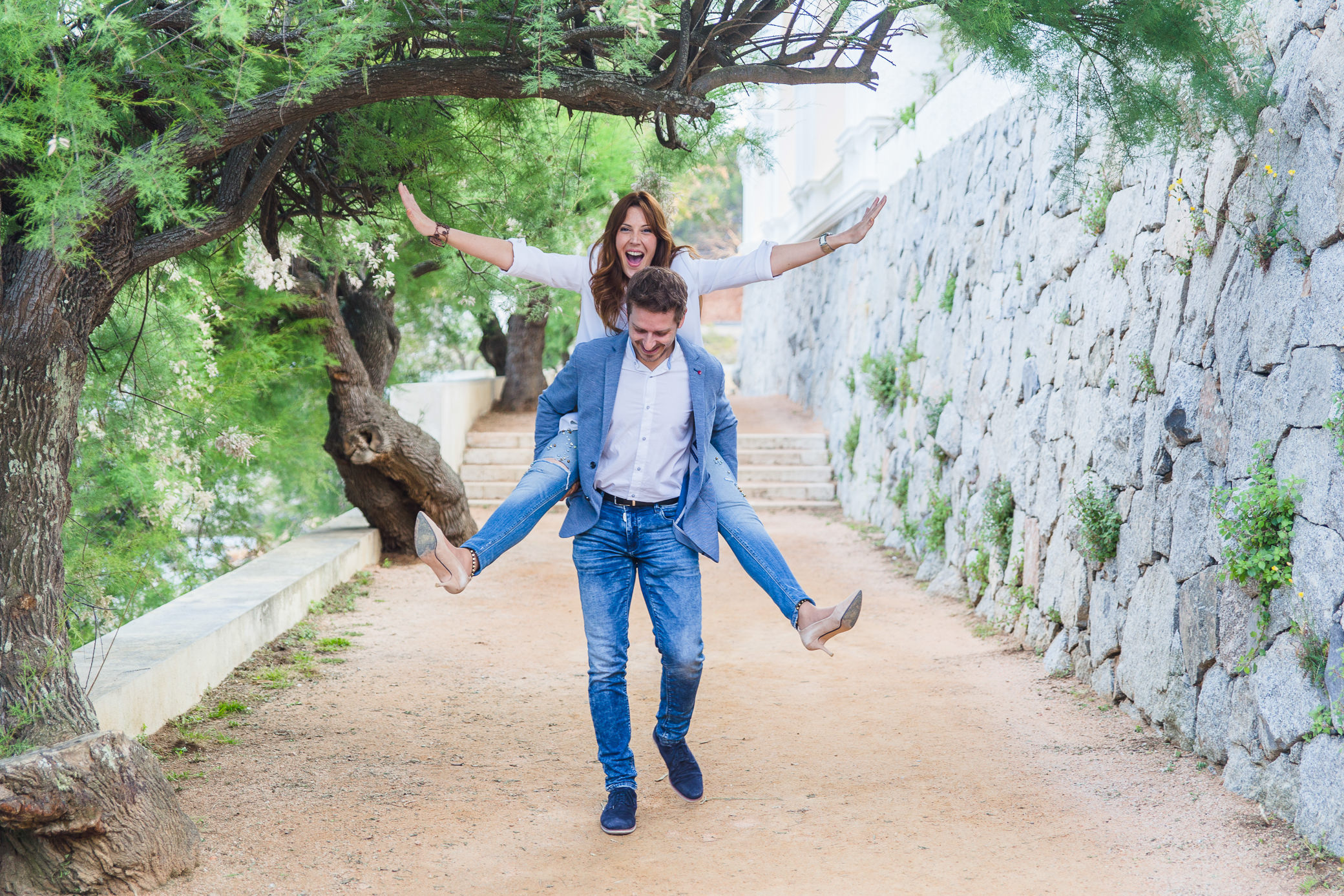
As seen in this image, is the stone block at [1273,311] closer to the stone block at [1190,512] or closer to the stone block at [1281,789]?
the stone block at [1190,512]

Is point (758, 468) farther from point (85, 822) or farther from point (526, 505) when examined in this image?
point (85, 822)

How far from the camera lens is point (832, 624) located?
300 centimetres

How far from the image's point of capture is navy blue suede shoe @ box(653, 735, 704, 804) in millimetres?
3547

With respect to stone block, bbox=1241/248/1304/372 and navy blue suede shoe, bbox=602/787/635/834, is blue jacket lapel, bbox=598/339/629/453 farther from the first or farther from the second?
stone block, bbox=1241/248/1304/372

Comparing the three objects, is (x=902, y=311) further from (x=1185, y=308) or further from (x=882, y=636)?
(x=1185, y=308)

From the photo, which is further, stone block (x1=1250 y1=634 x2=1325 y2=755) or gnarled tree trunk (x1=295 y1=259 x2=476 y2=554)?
gnarled tree trunk (x1=295 y1=259 x2=476 y2=554)

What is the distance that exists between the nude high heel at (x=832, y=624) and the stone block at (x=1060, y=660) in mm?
2632

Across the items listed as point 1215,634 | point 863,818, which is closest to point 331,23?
point 863,818

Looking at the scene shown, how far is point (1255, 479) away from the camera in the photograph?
3.45 meters

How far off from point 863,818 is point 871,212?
6.43ft

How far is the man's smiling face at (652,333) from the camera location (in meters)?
3.07

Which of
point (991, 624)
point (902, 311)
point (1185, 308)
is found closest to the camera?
point (1185, 308)

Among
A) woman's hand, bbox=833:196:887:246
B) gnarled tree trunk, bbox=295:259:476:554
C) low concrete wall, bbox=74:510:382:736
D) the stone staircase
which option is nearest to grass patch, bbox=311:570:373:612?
low concrete wall, bbox=74:510:382:736

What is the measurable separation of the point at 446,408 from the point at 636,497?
9023mm
